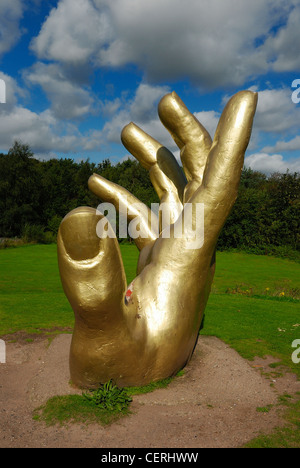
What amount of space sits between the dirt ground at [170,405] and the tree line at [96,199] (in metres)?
23.7

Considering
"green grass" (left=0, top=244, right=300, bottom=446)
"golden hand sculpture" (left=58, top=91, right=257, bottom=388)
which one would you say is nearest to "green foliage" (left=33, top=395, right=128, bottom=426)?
"golden hand sculpture" (left=58, top=91, right=257, bottom=388)

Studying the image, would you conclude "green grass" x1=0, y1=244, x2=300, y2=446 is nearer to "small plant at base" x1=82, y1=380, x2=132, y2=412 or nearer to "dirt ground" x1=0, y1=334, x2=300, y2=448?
"dirt ground" x1=0, y1=334, x2=300, y2=448

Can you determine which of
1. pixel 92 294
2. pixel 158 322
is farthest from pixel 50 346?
pixel 92 294

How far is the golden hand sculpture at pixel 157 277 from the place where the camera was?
13.1 ft

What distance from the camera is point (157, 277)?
5320 mm

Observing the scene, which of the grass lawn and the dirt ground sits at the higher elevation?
the grass lawn

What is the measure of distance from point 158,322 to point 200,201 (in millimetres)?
1839

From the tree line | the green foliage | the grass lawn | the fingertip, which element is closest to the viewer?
the fingertip

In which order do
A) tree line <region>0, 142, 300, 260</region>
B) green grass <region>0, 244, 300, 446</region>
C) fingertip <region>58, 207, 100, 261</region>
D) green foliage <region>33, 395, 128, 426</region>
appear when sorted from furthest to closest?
tree line <region>0, 142, 300, 260</region> < green grass <region>0, 244, 300, 446</region> < green foliage <region>33, 395, 128, 426</region> < fingertip <region>58, 207, 100, 261</region>

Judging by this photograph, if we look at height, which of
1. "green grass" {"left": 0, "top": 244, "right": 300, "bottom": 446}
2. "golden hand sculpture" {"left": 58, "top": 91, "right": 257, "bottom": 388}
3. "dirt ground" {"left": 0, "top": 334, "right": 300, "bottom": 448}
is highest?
"golden hand sculpture" {"left": 58, "top": 91, "right": 257, "bottom": 388}

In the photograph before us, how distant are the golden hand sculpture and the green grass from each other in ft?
5.89

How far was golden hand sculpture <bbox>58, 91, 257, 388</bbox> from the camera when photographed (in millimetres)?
3982

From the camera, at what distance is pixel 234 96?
5.11m
